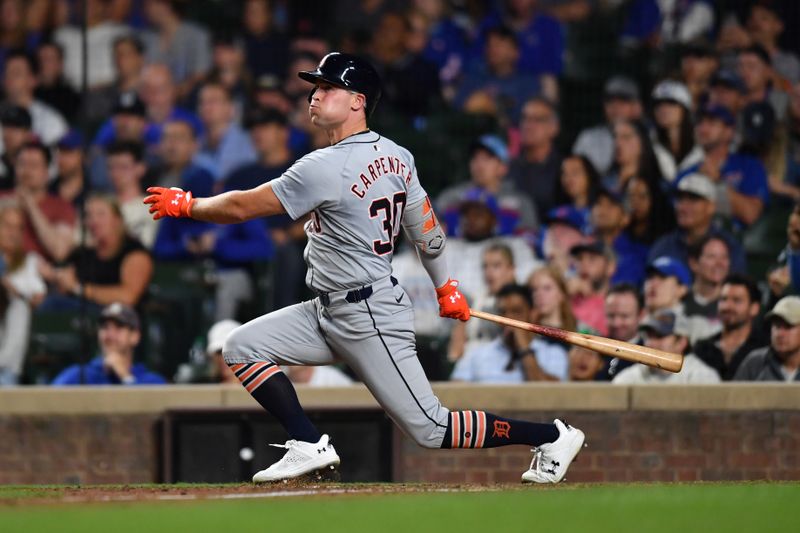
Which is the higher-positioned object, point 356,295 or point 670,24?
point 670,24

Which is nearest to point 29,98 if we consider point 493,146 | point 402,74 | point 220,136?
point 220,136

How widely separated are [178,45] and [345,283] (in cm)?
525

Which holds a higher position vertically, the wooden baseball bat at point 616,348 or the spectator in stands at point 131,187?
the spectator in stands at point 131,187

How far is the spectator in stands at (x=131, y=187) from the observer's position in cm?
1009

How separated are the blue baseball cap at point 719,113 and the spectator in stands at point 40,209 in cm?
435

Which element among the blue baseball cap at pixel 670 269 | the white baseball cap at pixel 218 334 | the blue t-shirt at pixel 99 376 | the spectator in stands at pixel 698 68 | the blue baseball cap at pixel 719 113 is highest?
the spectator in stands at pixel 698 68

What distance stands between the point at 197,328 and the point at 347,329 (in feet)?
13.2

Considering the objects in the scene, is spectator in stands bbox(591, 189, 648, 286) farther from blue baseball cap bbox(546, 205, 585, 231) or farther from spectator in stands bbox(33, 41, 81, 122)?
spectator in stands bbox(33, 41, 81, 122)

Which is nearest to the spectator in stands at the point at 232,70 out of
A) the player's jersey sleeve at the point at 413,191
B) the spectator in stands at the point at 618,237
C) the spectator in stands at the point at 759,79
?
the spectator in stands at the point at 618,237

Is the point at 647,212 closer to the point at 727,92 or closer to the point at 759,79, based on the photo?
the point at 727,92

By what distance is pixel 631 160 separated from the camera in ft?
32.6

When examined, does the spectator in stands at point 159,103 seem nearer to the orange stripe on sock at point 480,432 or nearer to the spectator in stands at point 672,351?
the spectator in stands at point 672,351

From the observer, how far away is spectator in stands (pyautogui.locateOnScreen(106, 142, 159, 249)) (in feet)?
33.1

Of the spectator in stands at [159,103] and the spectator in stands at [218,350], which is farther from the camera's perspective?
the spectator in stands at [159,103]
